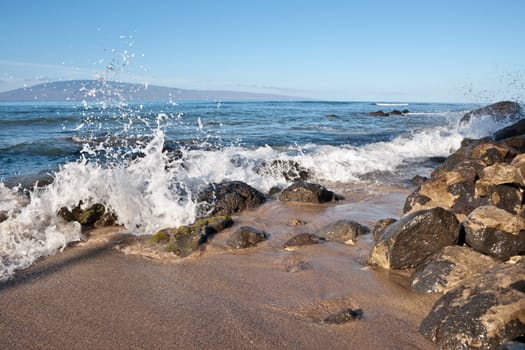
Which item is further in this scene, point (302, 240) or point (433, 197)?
point (433, 197)

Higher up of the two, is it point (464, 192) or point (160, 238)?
point (464, 192)

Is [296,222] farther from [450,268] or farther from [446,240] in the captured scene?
[450,268]

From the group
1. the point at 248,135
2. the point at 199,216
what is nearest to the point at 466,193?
the point at 199,216

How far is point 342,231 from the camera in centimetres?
469

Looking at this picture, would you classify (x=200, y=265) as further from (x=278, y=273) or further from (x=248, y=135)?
(x=248, y=135)

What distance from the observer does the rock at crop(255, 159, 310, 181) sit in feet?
27.6

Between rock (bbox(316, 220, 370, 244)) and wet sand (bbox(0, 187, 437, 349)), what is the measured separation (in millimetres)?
174

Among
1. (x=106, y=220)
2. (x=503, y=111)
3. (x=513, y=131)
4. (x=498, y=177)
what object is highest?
(x=503, y=111)

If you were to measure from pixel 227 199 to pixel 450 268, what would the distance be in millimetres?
3408

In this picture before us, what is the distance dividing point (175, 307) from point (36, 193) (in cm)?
333

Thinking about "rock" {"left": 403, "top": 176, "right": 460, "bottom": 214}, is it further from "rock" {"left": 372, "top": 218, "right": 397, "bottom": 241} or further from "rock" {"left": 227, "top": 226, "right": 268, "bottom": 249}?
"rock" {"left": 227, "top": 226, "right": 268, "bottom": 249}

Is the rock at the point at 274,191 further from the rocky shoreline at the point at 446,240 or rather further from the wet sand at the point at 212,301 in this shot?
the wet sand at the point at 212,301

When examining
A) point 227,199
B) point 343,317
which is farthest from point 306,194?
point 343,317

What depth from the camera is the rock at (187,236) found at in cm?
430
